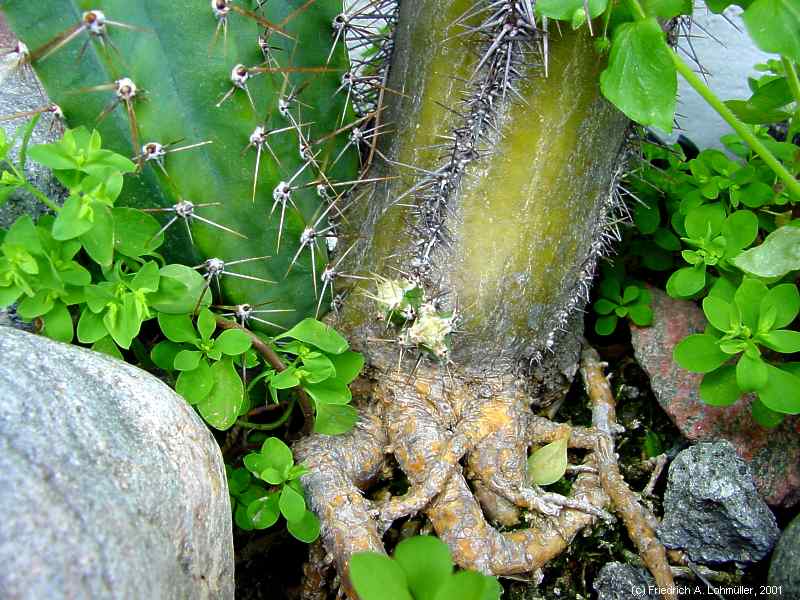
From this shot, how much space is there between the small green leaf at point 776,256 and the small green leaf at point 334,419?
2.03 feet

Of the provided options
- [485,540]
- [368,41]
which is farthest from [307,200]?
[485,540]

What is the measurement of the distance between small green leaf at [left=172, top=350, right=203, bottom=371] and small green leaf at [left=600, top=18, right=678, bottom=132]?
24.6 inches

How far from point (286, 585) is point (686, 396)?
0.74m

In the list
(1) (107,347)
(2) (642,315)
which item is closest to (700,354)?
(2) (642,315)

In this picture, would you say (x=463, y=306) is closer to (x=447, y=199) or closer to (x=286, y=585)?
(x=447, y=199)

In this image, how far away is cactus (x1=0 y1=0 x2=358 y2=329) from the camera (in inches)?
35.5

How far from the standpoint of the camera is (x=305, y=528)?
997mm

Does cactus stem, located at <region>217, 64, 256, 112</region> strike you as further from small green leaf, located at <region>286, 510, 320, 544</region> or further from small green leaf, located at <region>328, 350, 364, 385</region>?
small green leaf, located at <region>286, 510, 320, 544</region>

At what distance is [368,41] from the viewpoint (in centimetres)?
119

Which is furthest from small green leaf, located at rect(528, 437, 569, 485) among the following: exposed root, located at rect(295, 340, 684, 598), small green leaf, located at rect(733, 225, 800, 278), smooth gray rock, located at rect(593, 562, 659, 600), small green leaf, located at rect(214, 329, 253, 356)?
small green leaf, located at rect(214, 329, 253, 356)

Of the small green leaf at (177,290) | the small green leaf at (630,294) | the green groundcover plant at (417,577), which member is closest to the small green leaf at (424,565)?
the green groundcover plant at (417,577)

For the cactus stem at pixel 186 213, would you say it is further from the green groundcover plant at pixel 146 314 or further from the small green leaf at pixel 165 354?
the small green leaf at pixel 165 354

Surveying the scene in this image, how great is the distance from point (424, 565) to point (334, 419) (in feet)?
1.14

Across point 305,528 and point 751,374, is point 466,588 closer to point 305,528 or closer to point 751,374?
point 305,528
